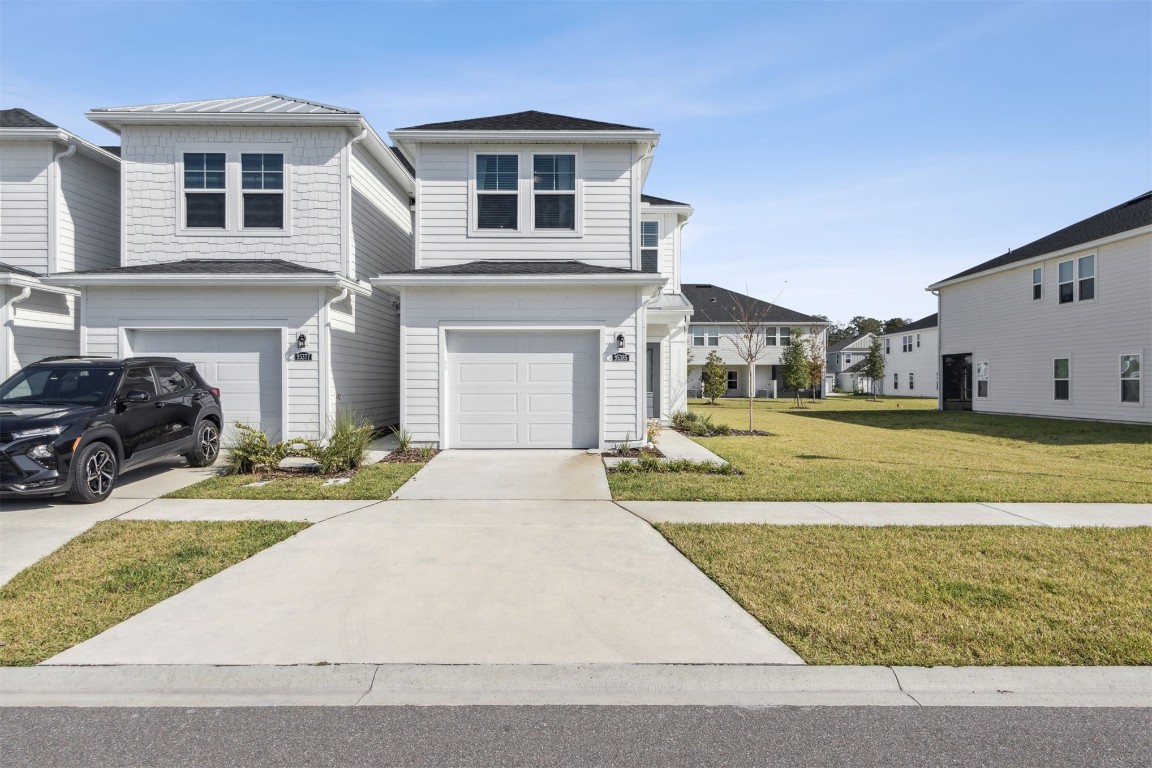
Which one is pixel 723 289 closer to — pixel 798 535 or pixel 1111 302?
pixel 1111 302

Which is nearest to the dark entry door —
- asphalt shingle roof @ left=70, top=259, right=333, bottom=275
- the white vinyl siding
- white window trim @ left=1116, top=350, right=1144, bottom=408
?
the white vinyl siding

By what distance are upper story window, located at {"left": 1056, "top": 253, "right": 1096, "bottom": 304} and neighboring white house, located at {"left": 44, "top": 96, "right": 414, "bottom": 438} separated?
880 inches

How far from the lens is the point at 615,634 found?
4.32m

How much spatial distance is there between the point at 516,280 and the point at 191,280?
6.05 meters

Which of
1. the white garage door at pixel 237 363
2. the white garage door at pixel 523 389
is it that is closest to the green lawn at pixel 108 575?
the white garage door at pixel 237 363

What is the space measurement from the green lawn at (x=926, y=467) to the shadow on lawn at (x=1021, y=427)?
4 cm

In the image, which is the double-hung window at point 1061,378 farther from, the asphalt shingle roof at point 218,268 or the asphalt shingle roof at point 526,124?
the asphalt shingle roof at point 218,268

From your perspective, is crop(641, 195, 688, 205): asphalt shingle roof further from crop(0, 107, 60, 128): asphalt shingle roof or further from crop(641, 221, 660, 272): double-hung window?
crop(0, 107, 60, 128): asphalt shingle roof

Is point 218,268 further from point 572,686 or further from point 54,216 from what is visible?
point 572,686

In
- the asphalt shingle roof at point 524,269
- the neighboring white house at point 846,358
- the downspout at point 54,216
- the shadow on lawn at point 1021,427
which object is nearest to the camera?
the asphalt shingle roof at point 524,269

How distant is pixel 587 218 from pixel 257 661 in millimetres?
10991

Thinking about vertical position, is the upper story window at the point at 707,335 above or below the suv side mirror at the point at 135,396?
above

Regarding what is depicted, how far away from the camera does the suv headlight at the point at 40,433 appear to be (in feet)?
24.0

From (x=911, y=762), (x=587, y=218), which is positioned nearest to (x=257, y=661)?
(x=911, y=762)
